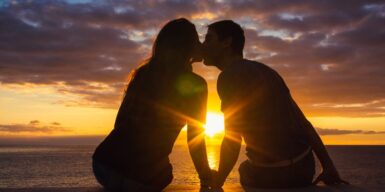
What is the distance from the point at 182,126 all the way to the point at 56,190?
1709 mm

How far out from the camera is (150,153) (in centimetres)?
465

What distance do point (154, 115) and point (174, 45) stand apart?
0.81 meters

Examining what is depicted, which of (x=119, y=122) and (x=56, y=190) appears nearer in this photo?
(x=119, y=122)

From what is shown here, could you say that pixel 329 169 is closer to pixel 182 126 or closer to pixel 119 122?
pixel 182 126

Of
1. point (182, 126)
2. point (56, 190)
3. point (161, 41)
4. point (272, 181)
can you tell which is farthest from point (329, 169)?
point (56, 190)

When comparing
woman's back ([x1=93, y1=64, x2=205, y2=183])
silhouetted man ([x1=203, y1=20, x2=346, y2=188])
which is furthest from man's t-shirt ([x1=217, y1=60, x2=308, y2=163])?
woman's back ([x1=93, y1=64, x2=205, y2=183])

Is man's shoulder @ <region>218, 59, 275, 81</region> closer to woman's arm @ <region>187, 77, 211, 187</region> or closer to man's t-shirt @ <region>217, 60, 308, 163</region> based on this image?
man's t-shirt @ <region>217, 60, 308, 163</region>

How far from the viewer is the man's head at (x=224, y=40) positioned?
5.58m

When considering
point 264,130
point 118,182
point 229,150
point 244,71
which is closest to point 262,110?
point 264,130

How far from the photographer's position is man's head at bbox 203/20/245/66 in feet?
18.3

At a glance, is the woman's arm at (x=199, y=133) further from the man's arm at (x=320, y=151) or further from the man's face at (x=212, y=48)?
the man's arm at (x=320, y=151)

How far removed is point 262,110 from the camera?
5180 millimetres

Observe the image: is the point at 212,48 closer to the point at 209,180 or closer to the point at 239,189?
the point at 209,180

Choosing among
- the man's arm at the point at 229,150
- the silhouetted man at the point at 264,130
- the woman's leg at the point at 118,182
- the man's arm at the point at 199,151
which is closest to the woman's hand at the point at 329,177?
the silhouetted man at the point at 264,130
